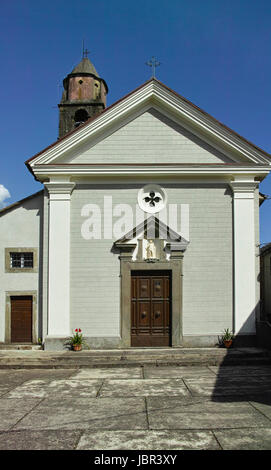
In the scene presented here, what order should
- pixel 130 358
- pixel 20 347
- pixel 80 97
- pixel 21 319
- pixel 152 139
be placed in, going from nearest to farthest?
pixel 130 358 → pixel 20 347 → pixel 21 319 → pixel 152 139 → pixel 80 97

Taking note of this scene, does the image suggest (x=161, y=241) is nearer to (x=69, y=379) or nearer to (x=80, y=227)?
(x=80, y=227)

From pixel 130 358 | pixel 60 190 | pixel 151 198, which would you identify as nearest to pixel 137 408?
pixel 130 358

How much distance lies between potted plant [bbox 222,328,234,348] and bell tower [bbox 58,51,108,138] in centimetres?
1432

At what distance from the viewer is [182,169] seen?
45.6 feet

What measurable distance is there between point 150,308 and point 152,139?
5.43 meters

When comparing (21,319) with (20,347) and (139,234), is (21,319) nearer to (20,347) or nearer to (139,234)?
(20,347)

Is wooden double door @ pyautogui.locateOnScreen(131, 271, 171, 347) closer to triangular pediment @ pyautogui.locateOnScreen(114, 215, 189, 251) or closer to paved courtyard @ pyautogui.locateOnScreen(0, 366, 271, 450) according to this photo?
triangular pediment @ pyautogui.locateOnScreen(114, 215, 189, 251)

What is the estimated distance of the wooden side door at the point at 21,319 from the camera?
14.0 metres

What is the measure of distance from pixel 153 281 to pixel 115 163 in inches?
155

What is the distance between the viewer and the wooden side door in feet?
46.0

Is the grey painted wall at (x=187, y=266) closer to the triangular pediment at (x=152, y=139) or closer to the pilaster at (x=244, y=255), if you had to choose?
the pilaster at (x=244, y=255)

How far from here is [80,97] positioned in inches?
949

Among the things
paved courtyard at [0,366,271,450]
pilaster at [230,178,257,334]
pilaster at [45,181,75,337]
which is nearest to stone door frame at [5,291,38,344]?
pilaster at [45,181,75,337]
